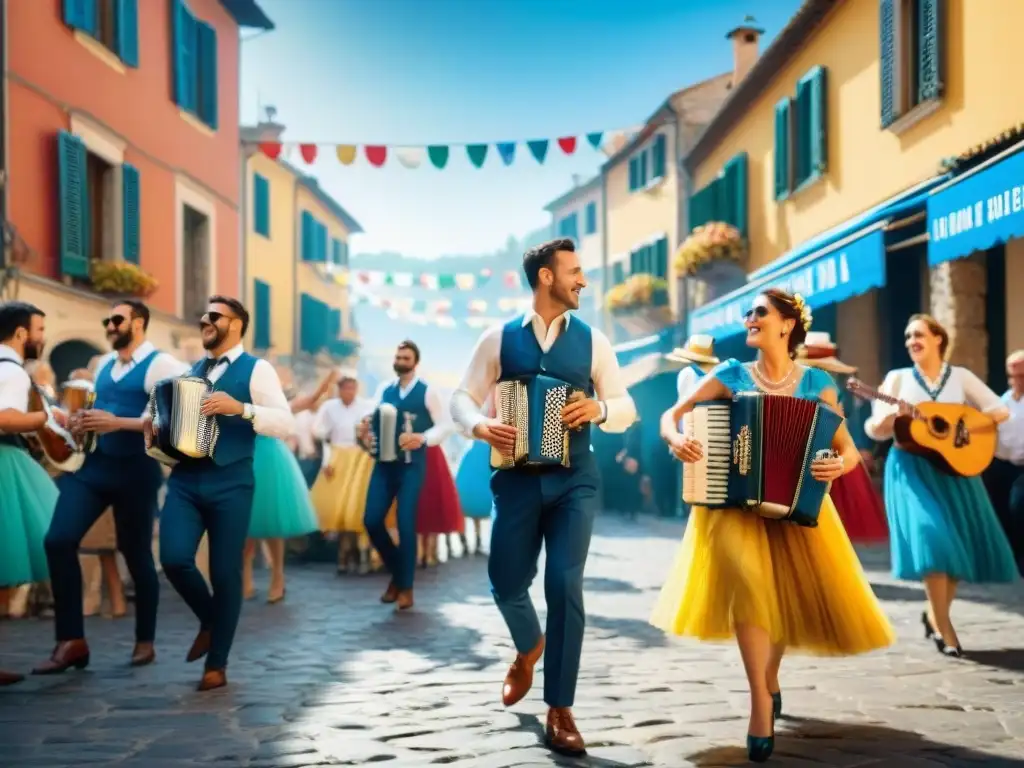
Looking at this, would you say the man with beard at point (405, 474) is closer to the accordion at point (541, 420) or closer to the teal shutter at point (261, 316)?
the accordion at point (541, 420)

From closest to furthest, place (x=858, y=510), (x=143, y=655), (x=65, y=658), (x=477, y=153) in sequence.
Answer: (x=65, y=658), (x=143, y=655), (x=858, y=510), (x=477, y=153)

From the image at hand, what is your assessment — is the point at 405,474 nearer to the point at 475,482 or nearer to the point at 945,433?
the point at 945,433

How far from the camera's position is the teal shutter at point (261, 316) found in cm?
3206

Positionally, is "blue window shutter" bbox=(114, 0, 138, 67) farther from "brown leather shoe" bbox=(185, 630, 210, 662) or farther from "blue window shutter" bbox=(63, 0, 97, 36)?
"brown leather shoe" bbox=(185, 630, 210, 662)

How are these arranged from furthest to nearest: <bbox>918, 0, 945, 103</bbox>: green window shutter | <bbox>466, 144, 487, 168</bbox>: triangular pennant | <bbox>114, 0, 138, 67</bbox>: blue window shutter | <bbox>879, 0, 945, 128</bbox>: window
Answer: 1. <bbox>466, 144, 487, 168</bbox>: triangular pennant
2. <bbox>114, 0, 138, 67</bbox>: blue window shutter
3. <bbox>879, 0, 945, 128</bbox>: window
4. <bbox>918, 0, 945, 103</bbox>: green window shutter

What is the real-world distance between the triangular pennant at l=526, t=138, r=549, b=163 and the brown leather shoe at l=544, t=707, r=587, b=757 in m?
18.6

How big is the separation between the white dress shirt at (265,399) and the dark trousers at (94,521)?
89 cm

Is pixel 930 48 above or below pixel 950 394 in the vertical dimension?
above

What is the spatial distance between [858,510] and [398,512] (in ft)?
12.0

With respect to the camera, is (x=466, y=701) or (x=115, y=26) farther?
(x=115, y=26)

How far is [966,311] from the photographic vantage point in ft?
40.0

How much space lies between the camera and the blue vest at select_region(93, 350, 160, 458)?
22.9 ft

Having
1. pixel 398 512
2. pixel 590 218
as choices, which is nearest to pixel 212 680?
pixel 398 512

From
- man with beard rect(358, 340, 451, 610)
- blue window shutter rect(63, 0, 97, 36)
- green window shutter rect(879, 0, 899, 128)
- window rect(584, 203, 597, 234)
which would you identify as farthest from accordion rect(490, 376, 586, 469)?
window rect(584, 203, 597, 234)
